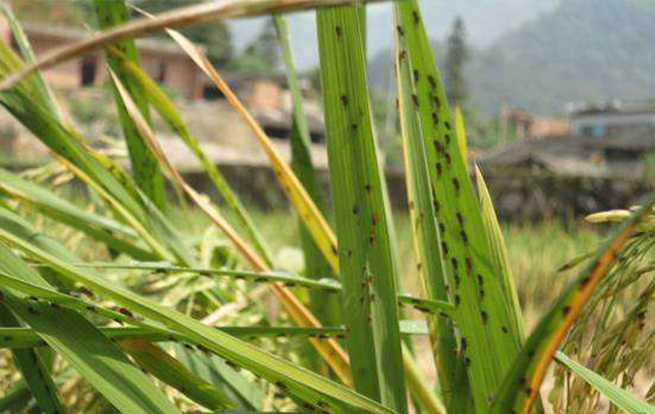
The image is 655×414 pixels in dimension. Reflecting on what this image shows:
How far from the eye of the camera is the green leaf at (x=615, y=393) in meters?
0.36

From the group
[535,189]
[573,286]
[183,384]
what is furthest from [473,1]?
[535,189]

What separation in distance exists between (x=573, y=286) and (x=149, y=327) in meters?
0.28

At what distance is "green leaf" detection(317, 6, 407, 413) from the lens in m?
0.43

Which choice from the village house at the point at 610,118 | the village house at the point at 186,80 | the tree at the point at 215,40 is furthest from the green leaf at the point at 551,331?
the tree at the point at 215,40

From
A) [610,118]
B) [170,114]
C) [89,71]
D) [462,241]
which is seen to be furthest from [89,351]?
[610,118]

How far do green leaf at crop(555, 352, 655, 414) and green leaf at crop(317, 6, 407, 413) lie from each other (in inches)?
4.5

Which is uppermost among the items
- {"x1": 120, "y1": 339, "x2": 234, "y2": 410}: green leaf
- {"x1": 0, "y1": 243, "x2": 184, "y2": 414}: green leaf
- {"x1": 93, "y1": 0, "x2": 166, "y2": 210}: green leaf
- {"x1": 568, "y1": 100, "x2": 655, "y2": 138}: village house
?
{"x1": 568, "y1": 100, "x2": 655, "y2": 138}: village house

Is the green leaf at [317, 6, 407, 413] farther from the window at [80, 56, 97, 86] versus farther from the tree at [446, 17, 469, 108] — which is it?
the tree at [446, 17, 469, 108]

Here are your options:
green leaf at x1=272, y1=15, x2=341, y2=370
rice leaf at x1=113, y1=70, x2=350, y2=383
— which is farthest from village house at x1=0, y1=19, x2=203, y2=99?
rice leaf at x1=113, y1=70, x2=350, y2=383

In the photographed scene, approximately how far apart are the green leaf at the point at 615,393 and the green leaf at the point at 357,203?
0.37 ft

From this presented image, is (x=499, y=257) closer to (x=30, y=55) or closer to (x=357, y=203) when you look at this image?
(x=357, y=203)

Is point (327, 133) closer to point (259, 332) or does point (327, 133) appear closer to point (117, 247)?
point (259, 332)

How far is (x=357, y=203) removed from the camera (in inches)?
17.5

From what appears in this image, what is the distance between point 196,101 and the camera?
30359 millimetres
